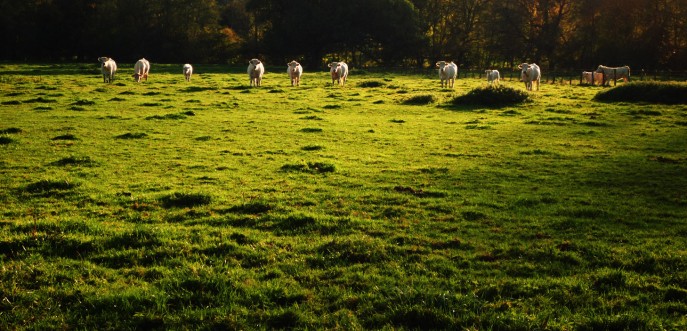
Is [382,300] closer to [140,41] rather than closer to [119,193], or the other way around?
[119,193]

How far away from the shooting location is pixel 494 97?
27078 millimetres

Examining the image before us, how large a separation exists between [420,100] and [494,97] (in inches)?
157

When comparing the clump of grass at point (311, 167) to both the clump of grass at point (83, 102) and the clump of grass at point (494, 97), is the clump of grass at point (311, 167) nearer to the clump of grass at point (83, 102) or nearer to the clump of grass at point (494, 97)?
the clump of grass at point (494, 97)

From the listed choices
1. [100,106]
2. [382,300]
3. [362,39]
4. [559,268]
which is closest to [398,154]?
[559,268]

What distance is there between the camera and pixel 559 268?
21.8ft

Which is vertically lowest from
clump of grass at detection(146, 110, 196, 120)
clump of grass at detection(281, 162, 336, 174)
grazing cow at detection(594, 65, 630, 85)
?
clump of grass at detection(281, 162, 336, 174)

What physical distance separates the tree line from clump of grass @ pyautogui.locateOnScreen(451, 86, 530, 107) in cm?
4283

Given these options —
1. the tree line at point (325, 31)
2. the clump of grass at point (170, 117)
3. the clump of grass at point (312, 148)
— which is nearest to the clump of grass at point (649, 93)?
the clump of grass at point (312, 148)

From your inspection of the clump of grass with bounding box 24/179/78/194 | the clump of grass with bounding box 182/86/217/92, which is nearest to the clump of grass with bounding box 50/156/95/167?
the clump of grass with bounding box 24/179/78/194

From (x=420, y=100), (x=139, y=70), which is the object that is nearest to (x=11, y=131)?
(x=420, y=100)

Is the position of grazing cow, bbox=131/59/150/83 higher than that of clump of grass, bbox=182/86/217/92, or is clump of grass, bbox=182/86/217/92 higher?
grazing cow, bbox=131/59/150/83

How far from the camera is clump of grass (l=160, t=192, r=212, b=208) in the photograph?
966cm

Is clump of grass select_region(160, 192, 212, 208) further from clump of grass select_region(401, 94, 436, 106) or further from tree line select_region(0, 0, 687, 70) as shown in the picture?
tree line select_region(0, 0, 687, 70)

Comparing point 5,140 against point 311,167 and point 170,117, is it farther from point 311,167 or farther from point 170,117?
point 311,167
